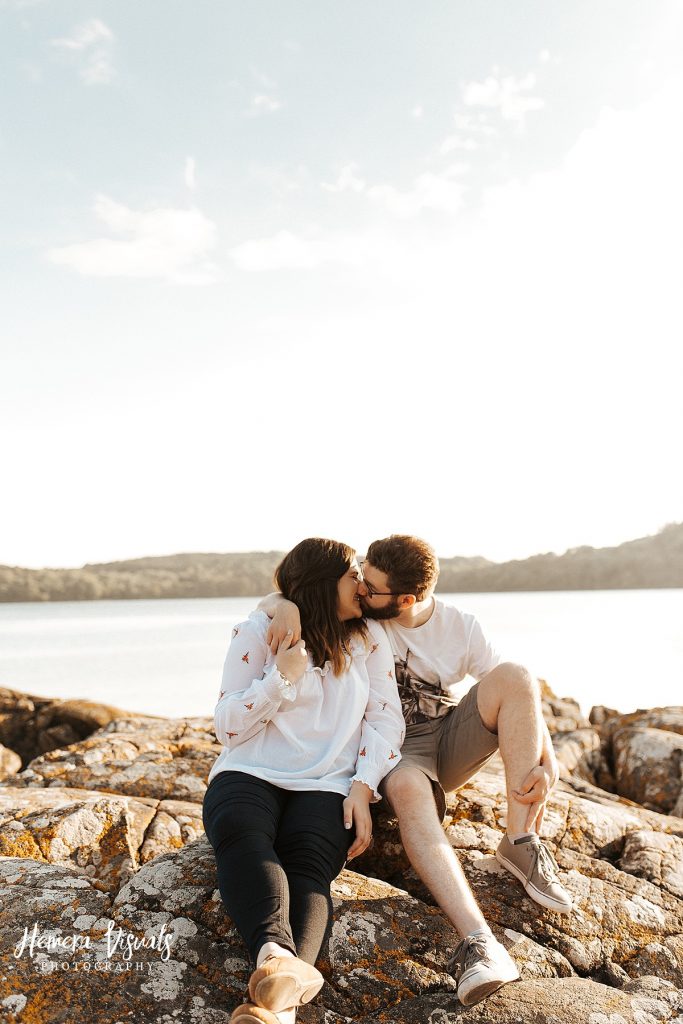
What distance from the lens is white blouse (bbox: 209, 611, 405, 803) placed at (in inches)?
124

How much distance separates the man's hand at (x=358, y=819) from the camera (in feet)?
10.1

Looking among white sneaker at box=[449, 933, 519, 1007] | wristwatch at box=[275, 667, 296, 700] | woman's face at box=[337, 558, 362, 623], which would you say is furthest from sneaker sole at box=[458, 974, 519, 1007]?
woman's face at box=[337, 558, 362, 623]

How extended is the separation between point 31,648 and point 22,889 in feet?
61.1

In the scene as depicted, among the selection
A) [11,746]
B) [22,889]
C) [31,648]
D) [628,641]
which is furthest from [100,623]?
[22,889]

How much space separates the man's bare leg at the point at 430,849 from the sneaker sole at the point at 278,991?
2.39 feet

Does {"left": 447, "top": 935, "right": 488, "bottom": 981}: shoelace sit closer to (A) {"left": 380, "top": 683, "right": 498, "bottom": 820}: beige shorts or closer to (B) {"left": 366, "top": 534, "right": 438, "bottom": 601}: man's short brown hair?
(A) {"left": 380, "top": 683, "right": 498, "bottom": 820}: beige shorts

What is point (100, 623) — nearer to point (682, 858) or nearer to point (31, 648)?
point (31, 648)

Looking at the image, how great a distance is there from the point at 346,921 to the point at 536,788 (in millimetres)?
952

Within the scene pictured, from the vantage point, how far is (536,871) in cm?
320

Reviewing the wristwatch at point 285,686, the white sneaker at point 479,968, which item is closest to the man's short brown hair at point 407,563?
the wristwatch at point 285,686

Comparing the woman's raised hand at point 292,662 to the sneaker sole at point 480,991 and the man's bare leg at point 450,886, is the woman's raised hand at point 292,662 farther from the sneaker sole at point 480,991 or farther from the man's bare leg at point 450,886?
the sneaker sole at point 480,991

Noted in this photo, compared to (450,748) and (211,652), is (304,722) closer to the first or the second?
(450,748)

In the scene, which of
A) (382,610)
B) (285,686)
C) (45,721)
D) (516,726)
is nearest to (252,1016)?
(285,686)

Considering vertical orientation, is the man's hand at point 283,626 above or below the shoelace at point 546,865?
above
